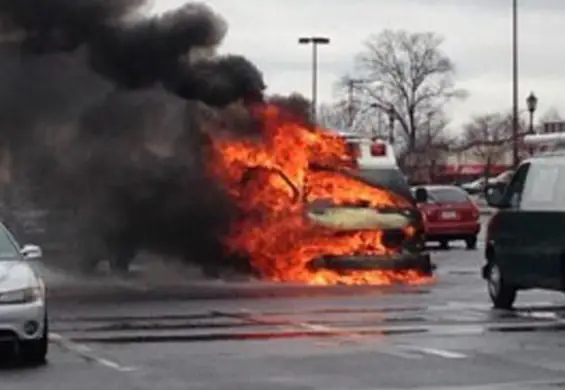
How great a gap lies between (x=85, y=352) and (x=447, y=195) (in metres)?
22.8

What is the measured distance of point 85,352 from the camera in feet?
47.5

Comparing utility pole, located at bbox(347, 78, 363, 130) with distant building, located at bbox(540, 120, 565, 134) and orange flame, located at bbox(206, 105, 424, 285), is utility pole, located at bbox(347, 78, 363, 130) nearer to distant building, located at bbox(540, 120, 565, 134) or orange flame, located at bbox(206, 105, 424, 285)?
distant building, located at bbox(540, 120, 565, 134)

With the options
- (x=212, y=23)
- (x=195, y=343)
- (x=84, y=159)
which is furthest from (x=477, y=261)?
(x=195, y=343)

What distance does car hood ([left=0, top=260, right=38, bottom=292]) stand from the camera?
44.7 feet

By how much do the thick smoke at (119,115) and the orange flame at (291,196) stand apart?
0.44 metres

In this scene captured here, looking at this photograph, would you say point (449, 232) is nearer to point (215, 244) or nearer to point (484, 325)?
point (215, 244)

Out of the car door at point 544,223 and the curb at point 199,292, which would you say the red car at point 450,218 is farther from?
the car door at point 544,223

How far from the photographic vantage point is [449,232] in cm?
3619

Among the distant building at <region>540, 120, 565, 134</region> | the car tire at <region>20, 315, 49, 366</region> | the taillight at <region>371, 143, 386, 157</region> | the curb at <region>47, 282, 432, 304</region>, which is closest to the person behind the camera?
the car tire at <region>20, 315, 49, 366</region>

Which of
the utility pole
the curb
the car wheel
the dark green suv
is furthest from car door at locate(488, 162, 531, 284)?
the utility pole

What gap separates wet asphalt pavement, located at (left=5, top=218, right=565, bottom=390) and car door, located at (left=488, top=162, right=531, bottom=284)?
529mm

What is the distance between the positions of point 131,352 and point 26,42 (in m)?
13.2

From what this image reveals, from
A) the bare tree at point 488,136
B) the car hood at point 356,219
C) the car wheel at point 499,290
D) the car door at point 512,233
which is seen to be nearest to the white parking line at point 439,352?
the car door at point 512,233

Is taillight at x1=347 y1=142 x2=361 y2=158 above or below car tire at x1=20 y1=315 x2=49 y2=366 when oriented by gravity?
above
